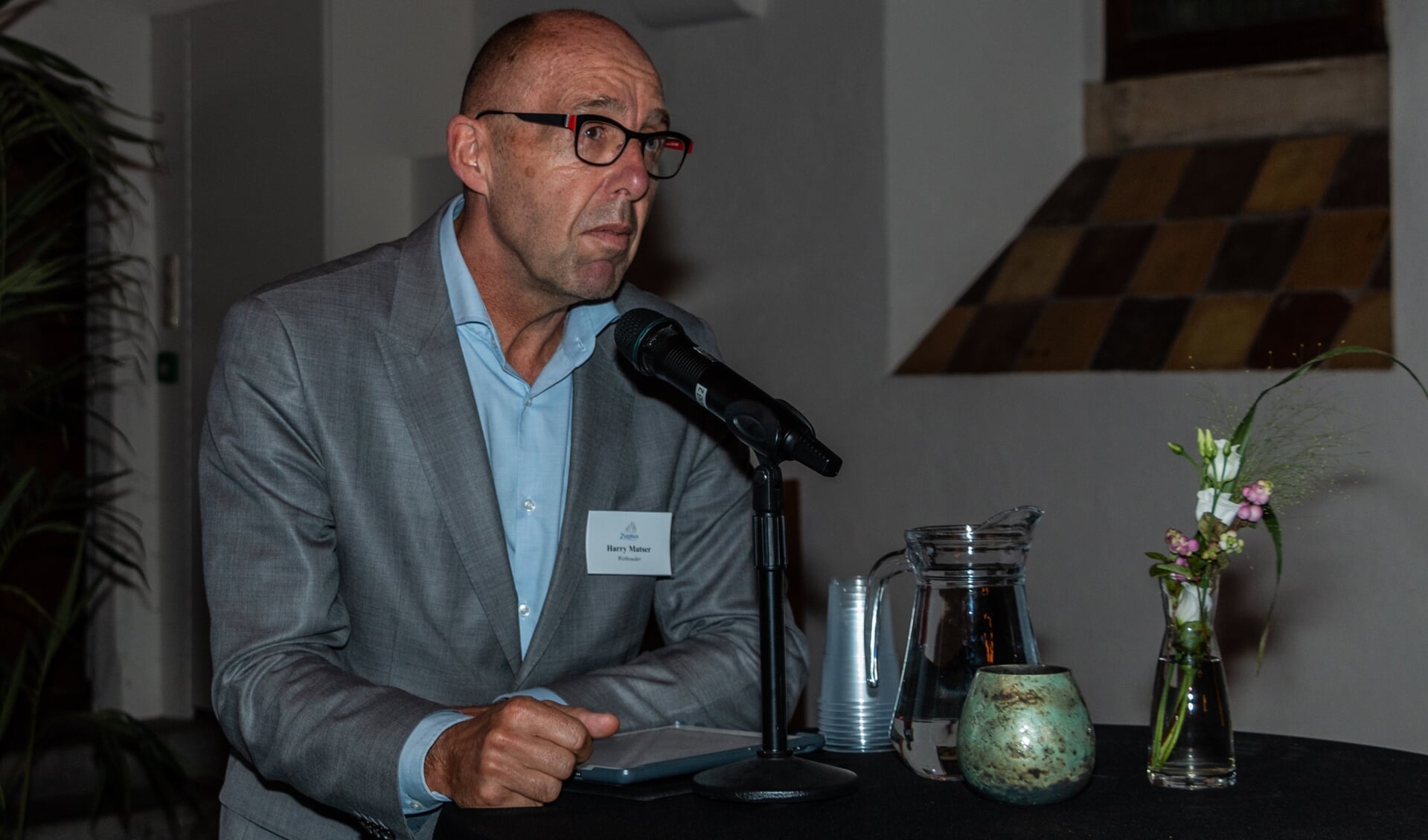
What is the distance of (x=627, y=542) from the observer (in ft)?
6.03

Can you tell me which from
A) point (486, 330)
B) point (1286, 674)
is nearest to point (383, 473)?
point (486, 330)

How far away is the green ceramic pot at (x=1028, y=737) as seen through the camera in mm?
1246

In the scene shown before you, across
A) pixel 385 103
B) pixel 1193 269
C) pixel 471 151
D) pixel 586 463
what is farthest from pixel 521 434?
pixel 385 103

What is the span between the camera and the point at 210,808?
150 inches

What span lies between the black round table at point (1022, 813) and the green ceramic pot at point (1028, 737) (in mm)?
23

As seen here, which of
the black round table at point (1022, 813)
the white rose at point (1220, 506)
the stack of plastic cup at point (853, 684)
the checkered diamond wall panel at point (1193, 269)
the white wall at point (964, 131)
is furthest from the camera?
the white wall at point (964, 131)

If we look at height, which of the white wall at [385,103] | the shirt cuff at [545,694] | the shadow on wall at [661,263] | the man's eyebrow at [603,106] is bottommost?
the shirt cuff at [545,694]

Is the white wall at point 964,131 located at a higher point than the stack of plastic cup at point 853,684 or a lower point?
higher

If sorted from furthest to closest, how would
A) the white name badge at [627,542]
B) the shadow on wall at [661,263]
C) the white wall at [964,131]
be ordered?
the shadow on wall at [661,263]
the white wall at [964,131]
the white name badge at [627,542]

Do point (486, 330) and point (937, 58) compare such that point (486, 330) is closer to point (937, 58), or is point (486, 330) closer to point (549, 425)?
point (549, 425)

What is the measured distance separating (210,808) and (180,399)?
1.23 m

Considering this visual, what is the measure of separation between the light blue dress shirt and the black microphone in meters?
0.44

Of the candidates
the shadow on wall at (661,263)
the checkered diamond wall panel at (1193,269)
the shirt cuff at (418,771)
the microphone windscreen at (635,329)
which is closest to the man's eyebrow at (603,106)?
the microphone windscreen at (635,329)

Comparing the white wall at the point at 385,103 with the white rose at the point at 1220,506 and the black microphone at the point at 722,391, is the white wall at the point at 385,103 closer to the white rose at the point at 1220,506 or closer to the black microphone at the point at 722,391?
the black microphone at the point at 722,391
